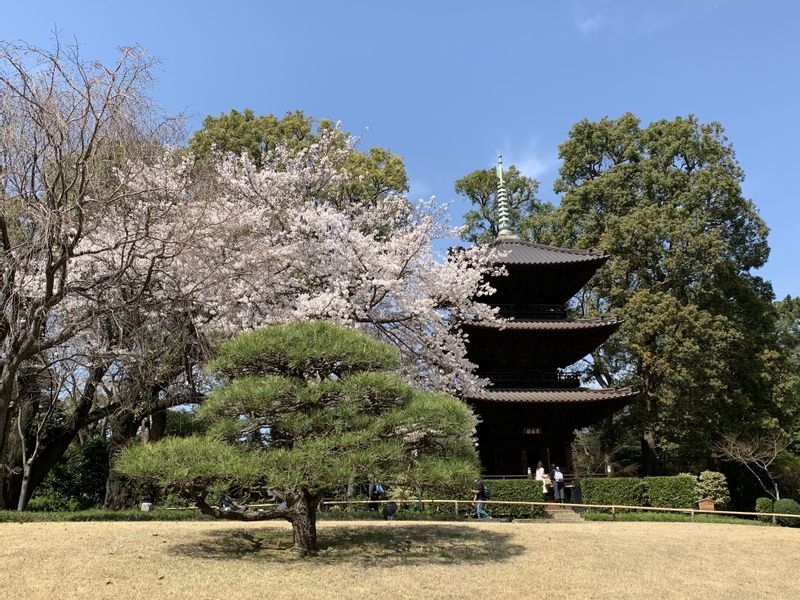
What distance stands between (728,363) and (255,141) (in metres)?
21.4

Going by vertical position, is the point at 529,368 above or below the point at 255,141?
below

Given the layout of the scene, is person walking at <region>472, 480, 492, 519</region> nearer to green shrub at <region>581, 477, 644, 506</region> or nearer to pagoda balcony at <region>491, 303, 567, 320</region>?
green shrub at <region>581, 477, 644, 506</region>

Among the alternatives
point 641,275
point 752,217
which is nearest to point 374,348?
point 641,275

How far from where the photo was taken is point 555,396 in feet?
65.0

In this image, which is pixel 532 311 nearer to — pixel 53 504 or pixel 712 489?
pixel 712 489

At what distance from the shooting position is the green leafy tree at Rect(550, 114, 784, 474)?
2406cm

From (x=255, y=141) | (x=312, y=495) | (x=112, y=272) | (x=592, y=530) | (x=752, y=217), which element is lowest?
(x=592, y=530)

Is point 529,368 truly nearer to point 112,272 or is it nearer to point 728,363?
point 728,363

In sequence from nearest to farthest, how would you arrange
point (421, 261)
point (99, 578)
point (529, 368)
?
point (99, 578), point (421, 261), point (529, 368)

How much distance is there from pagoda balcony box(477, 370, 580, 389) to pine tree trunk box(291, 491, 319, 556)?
41.0ft

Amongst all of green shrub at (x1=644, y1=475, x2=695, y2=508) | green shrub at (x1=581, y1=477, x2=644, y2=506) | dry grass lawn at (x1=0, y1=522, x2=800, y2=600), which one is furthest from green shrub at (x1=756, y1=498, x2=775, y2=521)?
dry grass lawn at (x1=0, y1=522, x2=800, y2=600)

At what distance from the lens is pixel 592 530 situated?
1312cm

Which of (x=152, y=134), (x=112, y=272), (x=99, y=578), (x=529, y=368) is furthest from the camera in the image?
(x=529, y=368)

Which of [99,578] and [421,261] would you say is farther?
[421,261]
